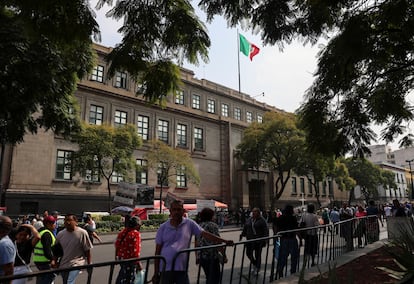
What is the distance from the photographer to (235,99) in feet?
157

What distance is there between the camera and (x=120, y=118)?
34875 mm

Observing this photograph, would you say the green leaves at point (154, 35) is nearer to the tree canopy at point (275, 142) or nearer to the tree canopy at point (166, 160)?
the tree canopy at point (166, 160)

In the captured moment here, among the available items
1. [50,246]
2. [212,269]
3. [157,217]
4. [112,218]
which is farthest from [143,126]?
[212,269]

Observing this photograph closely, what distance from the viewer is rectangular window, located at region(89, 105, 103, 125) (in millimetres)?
32438

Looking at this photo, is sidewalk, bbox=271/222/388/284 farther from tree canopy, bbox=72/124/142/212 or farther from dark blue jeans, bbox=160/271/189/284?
tree canopy, bbox=72/124/142/212

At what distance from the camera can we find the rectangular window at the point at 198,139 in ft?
138

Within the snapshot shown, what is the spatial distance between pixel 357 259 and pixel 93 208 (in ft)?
85.6

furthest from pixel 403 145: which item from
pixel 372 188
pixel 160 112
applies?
pixel 372 188

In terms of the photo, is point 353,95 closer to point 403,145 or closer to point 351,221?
point 403,145

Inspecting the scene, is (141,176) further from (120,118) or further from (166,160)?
(120,118)

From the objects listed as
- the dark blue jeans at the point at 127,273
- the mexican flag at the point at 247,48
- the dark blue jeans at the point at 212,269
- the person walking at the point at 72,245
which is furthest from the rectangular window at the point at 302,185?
the dark blue jeans at the point at 127,273

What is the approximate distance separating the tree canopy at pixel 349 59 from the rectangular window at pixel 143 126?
28.6m

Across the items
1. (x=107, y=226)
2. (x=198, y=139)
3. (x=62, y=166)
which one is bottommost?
(x=107, y=226)

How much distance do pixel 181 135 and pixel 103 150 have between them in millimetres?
15118
